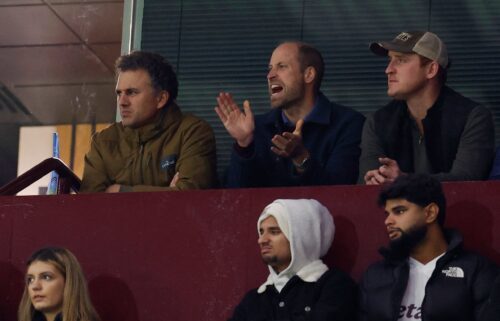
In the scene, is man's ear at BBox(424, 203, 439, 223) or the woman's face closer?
man's ear at BBox(424, 203, 439, 223)

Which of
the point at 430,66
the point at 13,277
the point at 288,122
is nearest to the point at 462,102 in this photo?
the point at 430,66

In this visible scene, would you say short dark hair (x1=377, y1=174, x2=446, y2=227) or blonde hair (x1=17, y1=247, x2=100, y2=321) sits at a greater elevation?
short dark hair (x1=377, y1=174, x2=446, y2=227)

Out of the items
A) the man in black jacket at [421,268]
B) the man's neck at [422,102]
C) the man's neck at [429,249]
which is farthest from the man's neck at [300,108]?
the man's neck at [429,249]

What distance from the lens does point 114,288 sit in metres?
11.6

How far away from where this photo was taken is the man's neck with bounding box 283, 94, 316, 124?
38.8ft

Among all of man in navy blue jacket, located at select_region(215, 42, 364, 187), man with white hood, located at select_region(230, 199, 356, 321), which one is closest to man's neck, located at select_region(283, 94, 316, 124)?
man in navy blue jacket, located at select_region(215, 42, 364, 187)

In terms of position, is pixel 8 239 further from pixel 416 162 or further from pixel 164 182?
pixel 416 162

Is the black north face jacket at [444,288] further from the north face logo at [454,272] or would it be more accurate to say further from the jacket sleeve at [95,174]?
the jacket sleeve at [95,174]

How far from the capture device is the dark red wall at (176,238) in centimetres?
1112

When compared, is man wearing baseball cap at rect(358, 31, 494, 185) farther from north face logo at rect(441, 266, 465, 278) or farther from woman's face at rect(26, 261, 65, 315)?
woman's face at rect(26, 261, 65, 315)

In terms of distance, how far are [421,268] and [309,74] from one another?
2.00 metres

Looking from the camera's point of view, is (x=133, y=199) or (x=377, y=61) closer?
(x=133, y=199)

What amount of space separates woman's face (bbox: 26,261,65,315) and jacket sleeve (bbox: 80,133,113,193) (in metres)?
1.11

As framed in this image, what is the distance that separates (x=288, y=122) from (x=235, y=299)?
3.97 ft
